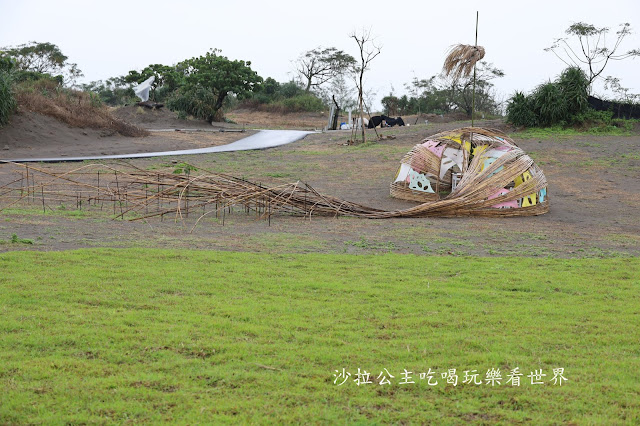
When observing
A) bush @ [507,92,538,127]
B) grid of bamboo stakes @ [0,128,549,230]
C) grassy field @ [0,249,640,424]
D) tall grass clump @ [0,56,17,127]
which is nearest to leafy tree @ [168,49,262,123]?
tall grass clump @ [0,56,17,127]


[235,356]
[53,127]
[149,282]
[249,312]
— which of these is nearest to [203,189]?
[149,282]

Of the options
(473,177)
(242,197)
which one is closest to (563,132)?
(473,177)

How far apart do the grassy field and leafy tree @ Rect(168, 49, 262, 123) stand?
3278cm

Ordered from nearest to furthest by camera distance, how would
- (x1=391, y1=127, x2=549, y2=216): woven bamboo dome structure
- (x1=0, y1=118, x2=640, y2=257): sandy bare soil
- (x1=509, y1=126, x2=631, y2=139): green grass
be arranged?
(x1=0, y1=118, x2=640, y2=257): sandy bare soil → (x1=391, y1=127, x2=549, y2=216): woven bamboo dome structure → (x1=509, y1=126, x2=631, y2=139): green grass

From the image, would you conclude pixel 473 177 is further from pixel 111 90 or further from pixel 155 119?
pixel 111 90

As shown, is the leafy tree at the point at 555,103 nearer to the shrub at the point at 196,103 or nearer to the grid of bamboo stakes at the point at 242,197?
the grid of bamboo stakes at the point at 242,197

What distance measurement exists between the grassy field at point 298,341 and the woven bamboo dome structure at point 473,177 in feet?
17.3

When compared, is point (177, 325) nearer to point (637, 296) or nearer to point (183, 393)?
point (183, 393)

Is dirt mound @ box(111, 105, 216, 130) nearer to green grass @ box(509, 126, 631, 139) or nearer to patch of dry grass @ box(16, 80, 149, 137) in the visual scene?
patch of dry grass @ box(16, 80, 149, 137)

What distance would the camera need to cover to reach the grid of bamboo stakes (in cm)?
1082

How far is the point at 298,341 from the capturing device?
4.64 meters

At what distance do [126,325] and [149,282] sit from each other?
132cm

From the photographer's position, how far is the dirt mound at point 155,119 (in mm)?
37594

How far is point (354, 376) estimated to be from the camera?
4.04 metres
